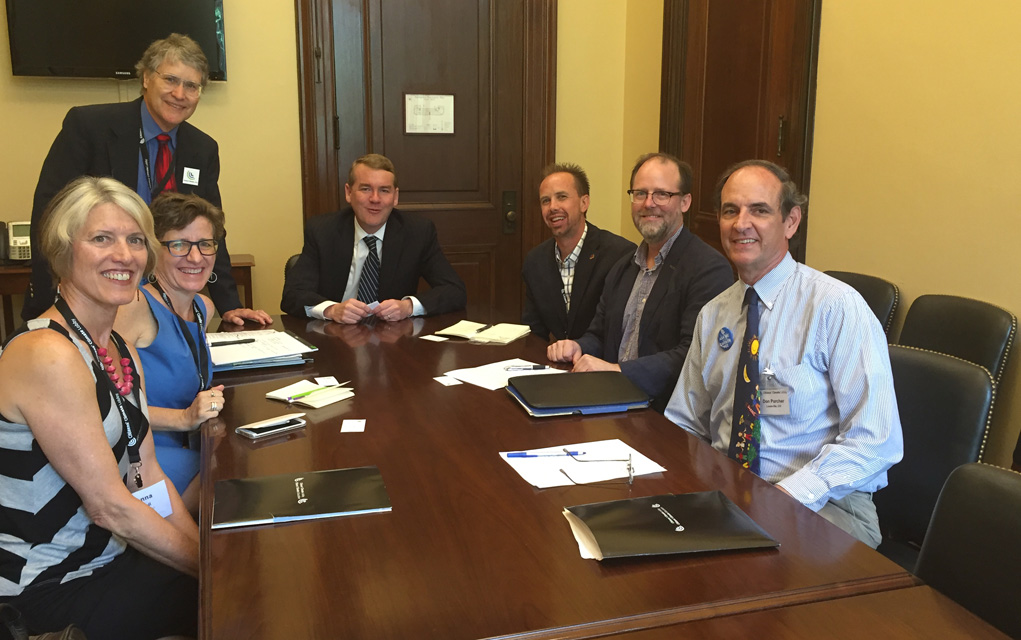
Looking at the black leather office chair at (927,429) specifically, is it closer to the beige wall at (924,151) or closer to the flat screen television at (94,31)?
the beige wall at (924,151)

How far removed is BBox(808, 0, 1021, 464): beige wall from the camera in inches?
108

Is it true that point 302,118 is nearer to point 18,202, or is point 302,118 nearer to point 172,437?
point 18,202

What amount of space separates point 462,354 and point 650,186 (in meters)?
0.89

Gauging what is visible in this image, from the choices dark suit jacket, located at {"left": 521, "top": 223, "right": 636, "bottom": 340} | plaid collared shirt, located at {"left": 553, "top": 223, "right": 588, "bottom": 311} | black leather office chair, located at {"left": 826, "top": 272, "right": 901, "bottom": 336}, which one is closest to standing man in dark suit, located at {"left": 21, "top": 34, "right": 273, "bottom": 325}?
dark suit jacket, located at {"left": 521, "top": 223, "right": 636, "bottom": 340}

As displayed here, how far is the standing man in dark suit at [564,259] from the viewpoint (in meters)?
3.43

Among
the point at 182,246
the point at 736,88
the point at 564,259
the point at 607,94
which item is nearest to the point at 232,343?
the point at 182,246

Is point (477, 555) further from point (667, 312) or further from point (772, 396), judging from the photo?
point (667, 312)

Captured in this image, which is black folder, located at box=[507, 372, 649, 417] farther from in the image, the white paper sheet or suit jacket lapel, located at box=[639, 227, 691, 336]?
suit jacket lapel, located at box=[639, 227, 691, 336]

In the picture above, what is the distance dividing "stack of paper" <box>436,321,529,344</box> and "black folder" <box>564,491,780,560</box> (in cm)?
144

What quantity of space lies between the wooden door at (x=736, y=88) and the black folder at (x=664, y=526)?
1939mm

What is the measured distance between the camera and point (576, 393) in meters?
2.07

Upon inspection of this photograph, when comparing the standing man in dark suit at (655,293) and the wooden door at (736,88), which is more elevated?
the wooden door at (736,88)

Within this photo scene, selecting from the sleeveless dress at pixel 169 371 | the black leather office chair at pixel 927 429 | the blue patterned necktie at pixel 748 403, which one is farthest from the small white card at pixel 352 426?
the black leather office chair at pixel 927 429

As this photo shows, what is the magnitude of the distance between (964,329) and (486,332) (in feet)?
5.37
